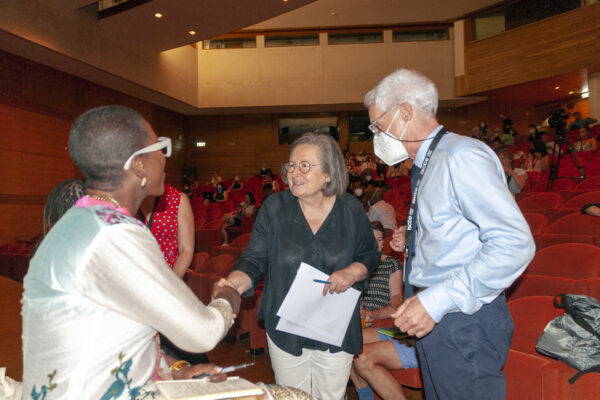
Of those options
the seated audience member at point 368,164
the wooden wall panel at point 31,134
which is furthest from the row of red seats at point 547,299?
the wooden wall panel at point 31,134

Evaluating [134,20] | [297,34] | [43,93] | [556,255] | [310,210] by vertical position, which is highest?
[297,34]

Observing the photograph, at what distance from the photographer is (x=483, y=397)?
54.1 inches

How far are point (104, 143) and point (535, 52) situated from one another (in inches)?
580

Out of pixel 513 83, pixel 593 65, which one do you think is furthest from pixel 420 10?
pixel 593 65

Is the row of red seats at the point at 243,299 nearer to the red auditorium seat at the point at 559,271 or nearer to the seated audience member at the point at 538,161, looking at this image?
the red auditorium seat at the point at 559,271

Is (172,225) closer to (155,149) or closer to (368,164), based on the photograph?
(155,149)

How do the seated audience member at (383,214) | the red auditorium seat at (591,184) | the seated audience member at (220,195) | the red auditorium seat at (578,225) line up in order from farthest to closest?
the seated audience member at (220,195) → the red auditorium seat at (591,184) → the seated audience member at (383,214) → the red auditorium seat at (578,225)

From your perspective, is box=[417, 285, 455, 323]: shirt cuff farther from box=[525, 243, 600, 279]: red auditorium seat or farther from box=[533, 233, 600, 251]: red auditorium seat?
box=[533, 233, 600, 251]: red auditorium seat

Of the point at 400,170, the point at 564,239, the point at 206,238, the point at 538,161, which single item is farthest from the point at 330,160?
the point at 400,170

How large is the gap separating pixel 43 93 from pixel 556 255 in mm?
11291

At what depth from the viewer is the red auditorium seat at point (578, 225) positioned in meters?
3.71

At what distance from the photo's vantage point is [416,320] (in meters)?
1.32

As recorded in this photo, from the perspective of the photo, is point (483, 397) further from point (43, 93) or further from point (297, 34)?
point (297, 34)

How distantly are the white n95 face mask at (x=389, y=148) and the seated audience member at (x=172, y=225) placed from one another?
110 cm
